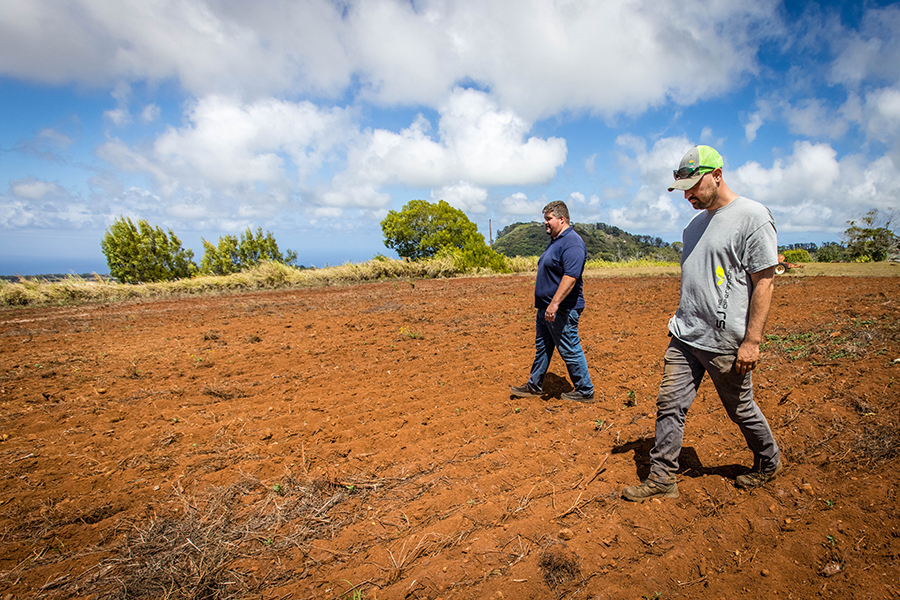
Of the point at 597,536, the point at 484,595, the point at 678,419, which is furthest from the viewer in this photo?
the point at 678,419

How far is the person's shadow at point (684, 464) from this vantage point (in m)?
3.10

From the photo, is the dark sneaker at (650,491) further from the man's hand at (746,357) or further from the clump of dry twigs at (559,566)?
the man's hand at (746,357)

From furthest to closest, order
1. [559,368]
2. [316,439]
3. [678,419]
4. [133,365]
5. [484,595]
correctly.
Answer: [133,365]
[559,368]
[316,439]
[678,419]
[484,595]

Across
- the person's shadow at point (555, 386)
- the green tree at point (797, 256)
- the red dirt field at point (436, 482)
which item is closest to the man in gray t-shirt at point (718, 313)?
the red dirt field at point (436, 482)

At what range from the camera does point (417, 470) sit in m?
3.38

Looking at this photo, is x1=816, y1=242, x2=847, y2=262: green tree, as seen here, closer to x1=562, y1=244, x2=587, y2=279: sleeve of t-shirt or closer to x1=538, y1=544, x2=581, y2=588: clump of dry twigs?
x1=562, y1=244, x2=587, y2=279: sleeve of t-shirt

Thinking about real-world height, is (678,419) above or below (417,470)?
above

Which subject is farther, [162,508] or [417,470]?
[417,470]

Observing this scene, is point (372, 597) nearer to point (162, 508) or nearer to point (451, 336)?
point (162, 508)

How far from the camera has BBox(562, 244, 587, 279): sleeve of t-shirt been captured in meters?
3.93

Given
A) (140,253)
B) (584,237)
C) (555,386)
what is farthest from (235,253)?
(584,237)

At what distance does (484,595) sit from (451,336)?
575 centimetres

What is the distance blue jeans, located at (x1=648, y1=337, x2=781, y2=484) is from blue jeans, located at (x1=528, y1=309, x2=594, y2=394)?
A: 130cm

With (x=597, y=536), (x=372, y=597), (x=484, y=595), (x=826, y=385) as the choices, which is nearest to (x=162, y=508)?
(x=372, y=597)
